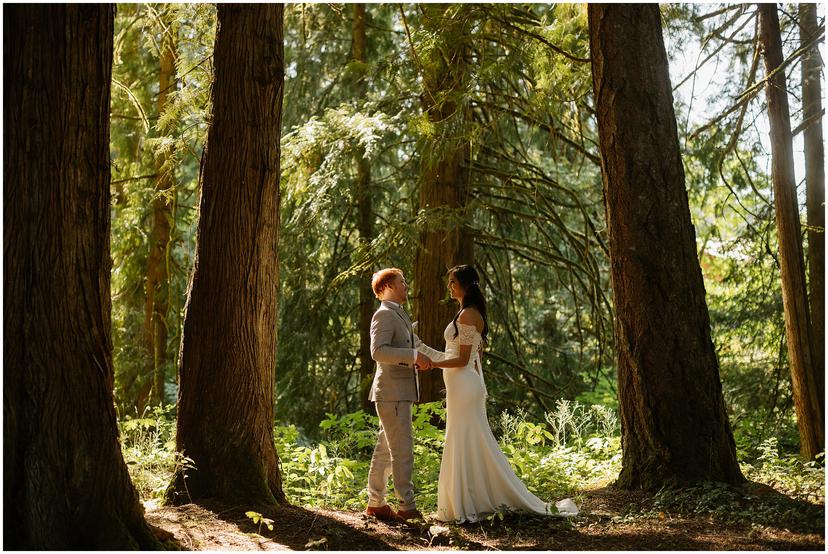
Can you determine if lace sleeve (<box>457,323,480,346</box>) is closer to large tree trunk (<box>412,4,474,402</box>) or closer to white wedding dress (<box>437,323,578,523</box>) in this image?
white wedding dress (<box>437,323,578,523</box>)

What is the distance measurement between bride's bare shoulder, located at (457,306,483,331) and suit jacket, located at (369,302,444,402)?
0.49 m

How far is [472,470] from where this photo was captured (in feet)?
20.6

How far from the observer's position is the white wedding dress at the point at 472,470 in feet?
20.5

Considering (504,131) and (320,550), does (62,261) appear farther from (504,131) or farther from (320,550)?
(504,131)

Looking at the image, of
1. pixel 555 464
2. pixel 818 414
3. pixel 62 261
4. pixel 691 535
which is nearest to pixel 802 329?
pixel 818 414

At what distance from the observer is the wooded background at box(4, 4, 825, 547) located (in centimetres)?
469

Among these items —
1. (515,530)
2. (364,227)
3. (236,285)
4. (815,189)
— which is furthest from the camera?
(364,227)

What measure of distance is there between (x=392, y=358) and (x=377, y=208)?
7085mm

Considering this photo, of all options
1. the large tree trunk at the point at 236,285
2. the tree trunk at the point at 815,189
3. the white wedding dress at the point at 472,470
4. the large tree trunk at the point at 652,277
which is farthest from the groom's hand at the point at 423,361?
the tree trunk at the point at 815,189

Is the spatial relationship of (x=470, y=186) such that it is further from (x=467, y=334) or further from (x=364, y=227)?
(x=467, y=334)

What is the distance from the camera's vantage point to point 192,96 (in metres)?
7.16

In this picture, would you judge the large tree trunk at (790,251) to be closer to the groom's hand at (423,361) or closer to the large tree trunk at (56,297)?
the groom's hand at (423,361)

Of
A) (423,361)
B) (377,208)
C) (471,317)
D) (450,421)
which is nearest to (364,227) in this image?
(377,208)

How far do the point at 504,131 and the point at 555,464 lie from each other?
572cm
